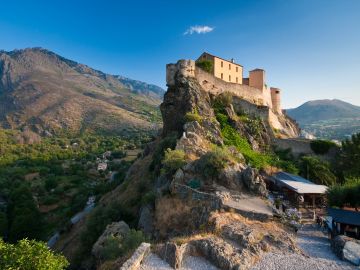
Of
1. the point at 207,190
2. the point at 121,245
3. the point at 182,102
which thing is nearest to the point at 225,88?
the point at 182,102

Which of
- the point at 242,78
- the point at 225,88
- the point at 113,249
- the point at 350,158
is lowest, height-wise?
the point at 113,249

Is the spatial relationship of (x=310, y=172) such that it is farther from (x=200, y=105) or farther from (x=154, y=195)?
(x=154, y=195)

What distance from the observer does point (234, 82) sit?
43.3m

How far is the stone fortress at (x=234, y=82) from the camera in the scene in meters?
35.9

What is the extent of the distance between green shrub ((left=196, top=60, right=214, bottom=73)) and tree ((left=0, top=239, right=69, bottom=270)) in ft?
99.8

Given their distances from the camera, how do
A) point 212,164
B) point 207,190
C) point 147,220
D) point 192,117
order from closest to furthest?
point 207,190
point 147,220
point 212,164
point 192,117

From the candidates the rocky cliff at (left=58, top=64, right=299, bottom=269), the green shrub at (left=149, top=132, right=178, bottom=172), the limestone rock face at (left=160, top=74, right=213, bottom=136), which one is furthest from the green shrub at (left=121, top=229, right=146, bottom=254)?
the limestone rock face at (left=160, top=74, right=213, bottom=136)

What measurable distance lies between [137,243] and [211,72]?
28541 mm

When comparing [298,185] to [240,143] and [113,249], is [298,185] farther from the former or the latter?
[113,249]

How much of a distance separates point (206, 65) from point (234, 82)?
6382mm

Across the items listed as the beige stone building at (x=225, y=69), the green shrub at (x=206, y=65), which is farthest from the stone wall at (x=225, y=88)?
the beige stone building at (x=225, y=69)

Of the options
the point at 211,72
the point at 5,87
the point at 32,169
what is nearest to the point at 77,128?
the point at 32,169

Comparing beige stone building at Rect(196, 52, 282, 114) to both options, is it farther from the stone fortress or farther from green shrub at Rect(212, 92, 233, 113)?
green shrub at Rect(212, 92, 233, 113)

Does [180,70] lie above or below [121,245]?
above
